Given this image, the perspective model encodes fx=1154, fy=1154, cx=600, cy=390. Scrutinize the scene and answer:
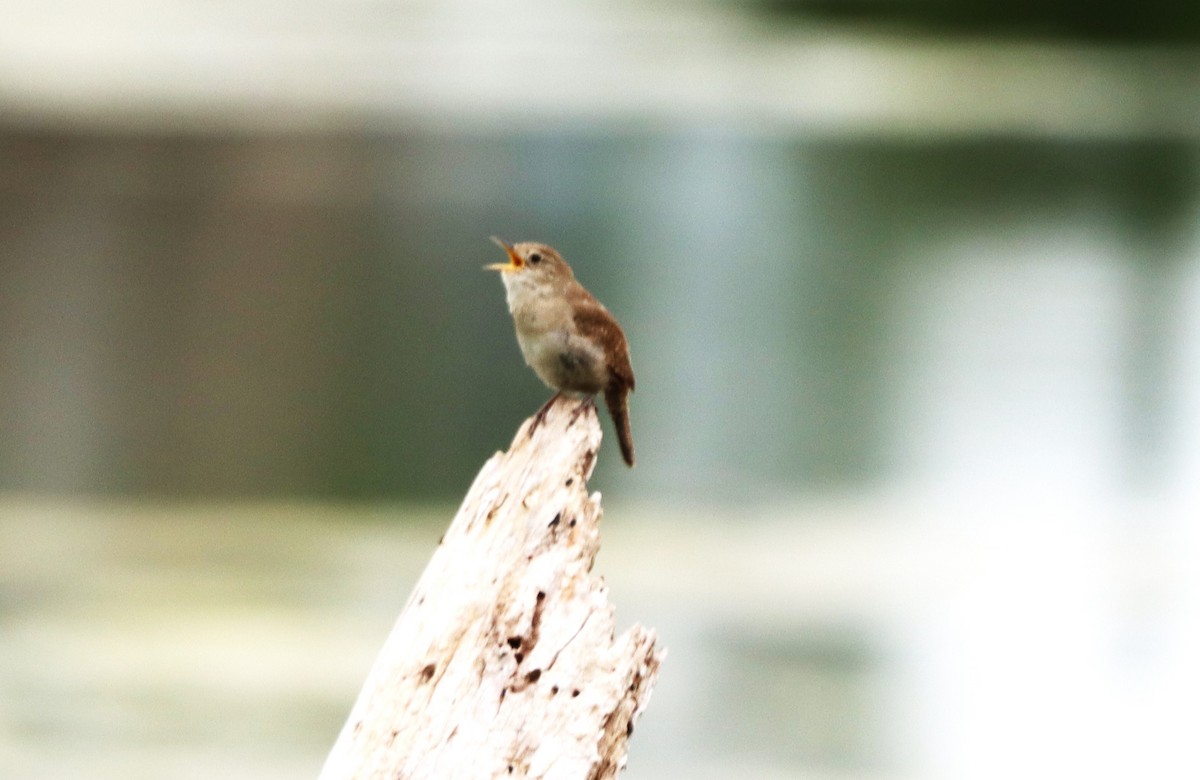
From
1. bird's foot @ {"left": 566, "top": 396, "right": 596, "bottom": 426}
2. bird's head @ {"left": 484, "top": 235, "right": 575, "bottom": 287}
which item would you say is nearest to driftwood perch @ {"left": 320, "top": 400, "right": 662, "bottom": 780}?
bird's foot @ {"left": 566, "top": 396, "right": 596, "bottom": 426}

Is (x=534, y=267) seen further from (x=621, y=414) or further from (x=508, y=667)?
(x=508, y=667)

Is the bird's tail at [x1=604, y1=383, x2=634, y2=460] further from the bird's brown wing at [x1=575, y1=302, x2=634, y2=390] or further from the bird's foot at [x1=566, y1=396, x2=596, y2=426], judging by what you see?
the bird's foot at [x1=566, y1=396, x2=596, y2=426]

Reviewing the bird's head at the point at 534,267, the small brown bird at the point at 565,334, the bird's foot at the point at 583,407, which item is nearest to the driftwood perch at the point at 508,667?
the bird's foot at the point at 583,407

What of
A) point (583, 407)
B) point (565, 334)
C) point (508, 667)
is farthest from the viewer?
point (565, 334)

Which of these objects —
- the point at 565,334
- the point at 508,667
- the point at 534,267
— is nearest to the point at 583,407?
the point at 565,334

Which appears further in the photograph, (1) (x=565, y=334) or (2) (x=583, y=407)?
(1) (x=565, y=334)
